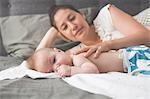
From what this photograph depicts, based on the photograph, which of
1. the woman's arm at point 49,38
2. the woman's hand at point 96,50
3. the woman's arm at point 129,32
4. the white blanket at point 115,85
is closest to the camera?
the white blanket at point 115,85

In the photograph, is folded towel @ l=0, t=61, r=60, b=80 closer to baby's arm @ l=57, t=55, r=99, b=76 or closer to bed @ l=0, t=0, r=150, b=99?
baby's arm @ l=57, t=55, r=99, b=76

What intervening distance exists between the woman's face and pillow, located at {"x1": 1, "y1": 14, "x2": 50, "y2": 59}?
0.33m

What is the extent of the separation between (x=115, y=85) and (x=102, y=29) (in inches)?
28.1

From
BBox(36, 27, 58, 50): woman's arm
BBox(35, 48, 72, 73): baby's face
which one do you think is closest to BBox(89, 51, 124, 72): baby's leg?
BBox(35, 48, 72, 73): baby's face

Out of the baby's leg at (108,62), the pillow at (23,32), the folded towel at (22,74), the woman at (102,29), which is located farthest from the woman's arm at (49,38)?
the baby's leg at (108,62)

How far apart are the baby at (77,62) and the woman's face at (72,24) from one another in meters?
0.23

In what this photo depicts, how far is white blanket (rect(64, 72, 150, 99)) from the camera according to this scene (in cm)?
119

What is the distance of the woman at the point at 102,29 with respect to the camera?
1.70 meters

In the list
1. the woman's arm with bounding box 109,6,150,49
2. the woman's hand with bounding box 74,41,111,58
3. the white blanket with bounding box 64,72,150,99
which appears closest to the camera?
the white blanket with bounding box 64,72,150,99

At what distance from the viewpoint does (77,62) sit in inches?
59.7

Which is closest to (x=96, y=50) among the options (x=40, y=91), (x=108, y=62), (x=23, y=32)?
(x=108, y=62)

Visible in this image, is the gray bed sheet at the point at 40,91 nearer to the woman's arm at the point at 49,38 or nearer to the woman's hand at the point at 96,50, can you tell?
the woman's hand at the point at 96,50

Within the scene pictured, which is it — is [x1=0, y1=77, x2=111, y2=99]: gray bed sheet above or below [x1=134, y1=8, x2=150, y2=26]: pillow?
below

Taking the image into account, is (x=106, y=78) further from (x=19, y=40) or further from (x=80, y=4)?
(x=80, y=4)
